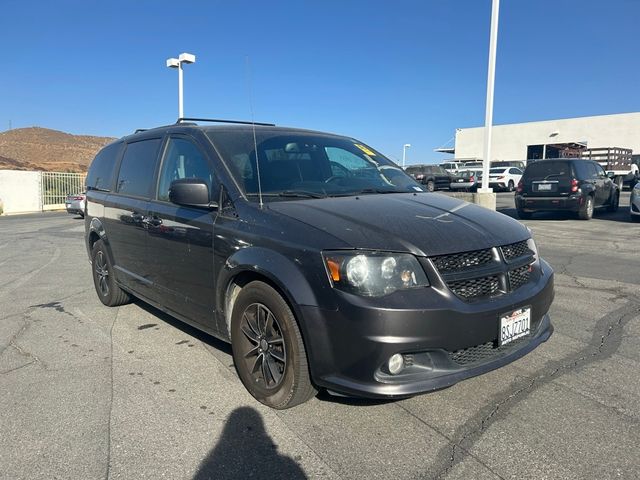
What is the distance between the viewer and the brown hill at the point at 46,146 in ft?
206

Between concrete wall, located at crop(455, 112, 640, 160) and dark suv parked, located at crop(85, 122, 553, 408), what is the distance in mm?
44151

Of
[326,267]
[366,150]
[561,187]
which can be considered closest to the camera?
[326,267]

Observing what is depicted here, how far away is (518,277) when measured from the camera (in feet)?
10.5

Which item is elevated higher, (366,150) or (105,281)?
(366,150)

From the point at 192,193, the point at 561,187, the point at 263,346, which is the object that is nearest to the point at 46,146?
the point at 561,187

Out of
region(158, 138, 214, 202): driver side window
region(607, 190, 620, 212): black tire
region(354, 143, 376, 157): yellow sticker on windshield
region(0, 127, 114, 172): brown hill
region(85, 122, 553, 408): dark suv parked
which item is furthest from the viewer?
region(0, 127, 114, 172): brown hill

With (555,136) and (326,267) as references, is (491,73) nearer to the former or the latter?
(326,267)

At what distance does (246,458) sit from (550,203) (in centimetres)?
1311

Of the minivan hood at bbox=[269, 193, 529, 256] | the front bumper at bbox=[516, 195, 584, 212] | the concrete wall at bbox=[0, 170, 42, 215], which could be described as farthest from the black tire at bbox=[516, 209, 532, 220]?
the concrete wall at bbox=[0, 170, 42, 215]

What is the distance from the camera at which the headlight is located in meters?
2.74

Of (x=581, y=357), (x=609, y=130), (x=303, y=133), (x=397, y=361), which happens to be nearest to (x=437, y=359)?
(x=397, y=361)

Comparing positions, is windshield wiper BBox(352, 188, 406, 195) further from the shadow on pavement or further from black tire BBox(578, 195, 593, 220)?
black tire BBox(578, 195, 593, 220)

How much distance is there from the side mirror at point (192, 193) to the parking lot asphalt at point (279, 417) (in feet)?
4.21

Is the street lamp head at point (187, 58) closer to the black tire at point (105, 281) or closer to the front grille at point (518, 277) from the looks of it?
the black tire at point (105, 281)
